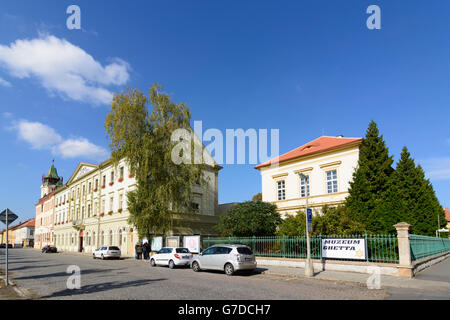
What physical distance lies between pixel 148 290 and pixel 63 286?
3.87 meters

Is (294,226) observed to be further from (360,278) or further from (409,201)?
(409,201)

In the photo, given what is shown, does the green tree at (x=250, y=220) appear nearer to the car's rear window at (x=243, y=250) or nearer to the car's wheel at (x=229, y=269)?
the car's rear window at (x=243, y=250)

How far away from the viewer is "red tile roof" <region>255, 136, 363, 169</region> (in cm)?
3077

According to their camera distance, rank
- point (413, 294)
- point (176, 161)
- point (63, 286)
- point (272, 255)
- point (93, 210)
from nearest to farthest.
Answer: point (413, 294)
point (63, 286)
point (272, 255)
point (176, 161)
point (93, 210)

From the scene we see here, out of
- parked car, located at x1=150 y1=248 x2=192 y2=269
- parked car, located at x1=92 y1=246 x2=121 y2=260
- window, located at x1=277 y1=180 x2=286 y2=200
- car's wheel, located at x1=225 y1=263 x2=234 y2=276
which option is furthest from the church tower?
car's wheel, located at x1=225 y1=263 x2=234 y2=276

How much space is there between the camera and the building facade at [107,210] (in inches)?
1485

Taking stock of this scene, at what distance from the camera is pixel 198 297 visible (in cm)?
1010

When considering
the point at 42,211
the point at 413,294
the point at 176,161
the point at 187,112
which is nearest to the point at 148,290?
the point at 413,294

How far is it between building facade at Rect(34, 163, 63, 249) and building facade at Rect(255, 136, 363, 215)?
55969 mm

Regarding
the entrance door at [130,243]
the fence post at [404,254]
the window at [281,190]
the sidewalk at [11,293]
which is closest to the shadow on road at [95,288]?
the sidewalk at [11,293]

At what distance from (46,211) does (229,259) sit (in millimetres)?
75087

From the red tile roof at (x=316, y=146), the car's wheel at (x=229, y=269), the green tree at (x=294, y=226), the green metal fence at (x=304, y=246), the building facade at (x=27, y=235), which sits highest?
the red tile roof at (x=316, y=146)

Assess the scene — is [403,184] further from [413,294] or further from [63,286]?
[63,286]

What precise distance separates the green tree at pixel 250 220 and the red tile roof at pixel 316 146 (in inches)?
338
